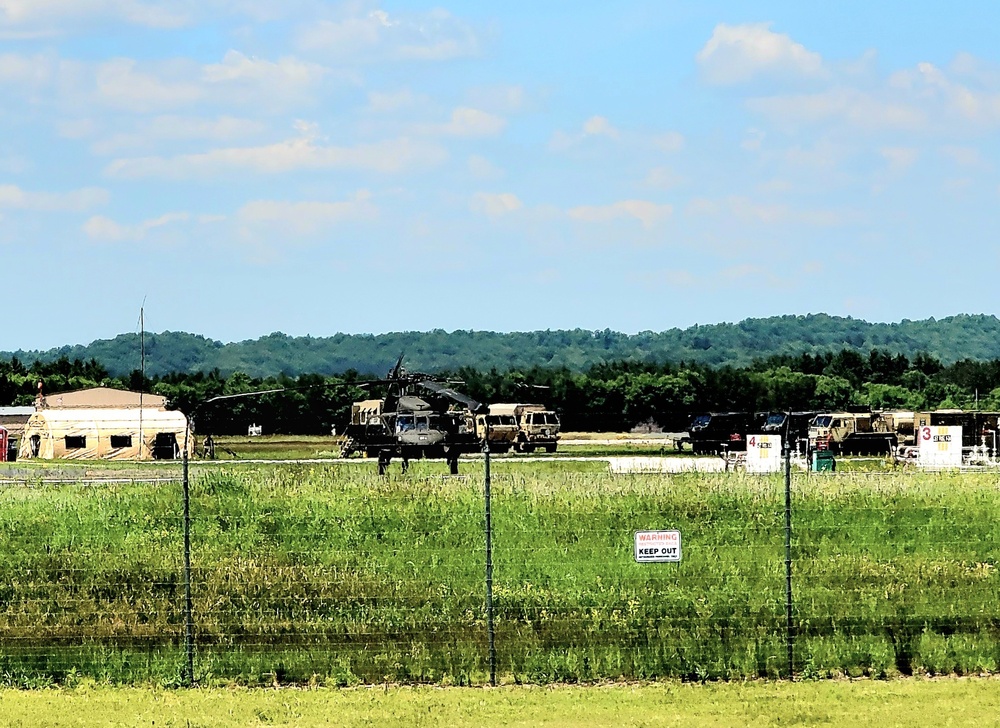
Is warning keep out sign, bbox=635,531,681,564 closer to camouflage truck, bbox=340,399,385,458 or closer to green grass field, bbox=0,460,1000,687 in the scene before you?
green grass field, bbox=0,460,1000,687

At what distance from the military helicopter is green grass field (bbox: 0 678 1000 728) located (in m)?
31.5

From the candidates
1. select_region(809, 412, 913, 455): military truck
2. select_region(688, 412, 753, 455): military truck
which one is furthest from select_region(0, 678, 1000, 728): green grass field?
select_region(809, 412, 913, 455): military truck

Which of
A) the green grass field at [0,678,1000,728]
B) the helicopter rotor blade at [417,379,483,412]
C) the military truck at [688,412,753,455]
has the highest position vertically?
the helicopter rotor blade at [417,379,483,412]

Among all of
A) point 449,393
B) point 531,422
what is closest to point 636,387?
point 531,422

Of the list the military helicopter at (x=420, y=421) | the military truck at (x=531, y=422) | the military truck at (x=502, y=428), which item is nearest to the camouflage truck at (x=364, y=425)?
the military helicopter at (x=420, y=421)

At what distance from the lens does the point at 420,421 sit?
48.5 m

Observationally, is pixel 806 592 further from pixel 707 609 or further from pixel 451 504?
pixel 451 504

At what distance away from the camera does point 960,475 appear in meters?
26.0

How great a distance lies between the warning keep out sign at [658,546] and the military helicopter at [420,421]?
30635 mm

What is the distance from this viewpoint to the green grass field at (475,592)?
14.1 m

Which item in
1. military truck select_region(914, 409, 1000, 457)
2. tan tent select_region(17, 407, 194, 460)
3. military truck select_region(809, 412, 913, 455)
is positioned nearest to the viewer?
military truck select_region(914, 409, 1000, 457)

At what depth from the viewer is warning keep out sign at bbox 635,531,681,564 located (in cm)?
1424

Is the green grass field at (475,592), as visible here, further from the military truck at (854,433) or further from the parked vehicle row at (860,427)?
the military truck at (854,433)

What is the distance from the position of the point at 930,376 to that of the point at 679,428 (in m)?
69.4
